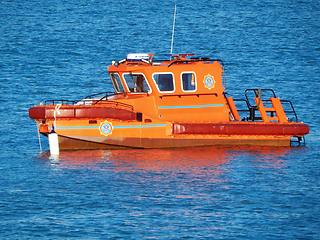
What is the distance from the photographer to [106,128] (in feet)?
56.5

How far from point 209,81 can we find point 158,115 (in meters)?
1.98

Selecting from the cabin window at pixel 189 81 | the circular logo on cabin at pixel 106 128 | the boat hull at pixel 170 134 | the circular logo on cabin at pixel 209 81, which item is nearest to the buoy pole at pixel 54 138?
the boat hull at pixel 170 134

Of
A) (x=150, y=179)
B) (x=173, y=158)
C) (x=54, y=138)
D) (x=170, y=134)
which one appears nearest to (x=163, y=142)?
(x=170, y=134)

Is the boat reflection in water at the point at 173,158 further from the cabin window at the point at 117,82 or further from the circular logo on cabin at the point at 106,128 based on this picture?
the cabin window at the point at 117,82

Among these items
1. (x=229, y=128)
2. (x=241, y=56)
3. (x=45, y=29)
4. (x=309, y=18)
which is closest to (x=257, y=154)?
(x=229, y=128)

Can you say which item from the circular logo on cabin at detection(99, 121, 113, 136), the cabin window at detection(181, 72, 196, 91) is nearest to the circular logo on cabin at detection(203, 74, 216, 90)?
the cabin window at detection(181, 72, 196, 91)

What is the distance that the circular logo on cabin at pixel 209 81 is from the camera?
18.3m

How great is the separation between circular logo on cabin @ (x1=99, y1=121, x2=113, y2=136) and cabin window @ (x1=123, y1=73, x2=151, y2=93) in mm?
1703

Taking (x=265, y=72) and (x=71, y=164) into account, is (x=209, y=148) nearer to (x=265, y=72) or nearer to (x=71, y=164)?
(x=71, y=164)

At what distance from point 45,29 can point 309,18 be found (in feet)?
80.8

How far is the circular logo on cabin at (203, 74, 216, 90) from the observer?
720 inches

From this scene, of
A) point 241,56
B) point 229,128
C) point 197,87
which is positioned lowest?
point 229,128

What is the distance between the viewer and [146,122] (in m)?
17.6

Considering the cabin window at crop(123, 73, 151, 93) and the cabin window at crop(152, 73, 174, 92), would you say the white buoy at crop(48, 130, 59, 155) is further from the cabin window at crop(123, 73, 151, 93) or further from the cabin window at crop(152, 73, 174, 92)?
the cabin window at crop(152, 73, 174, 92)
